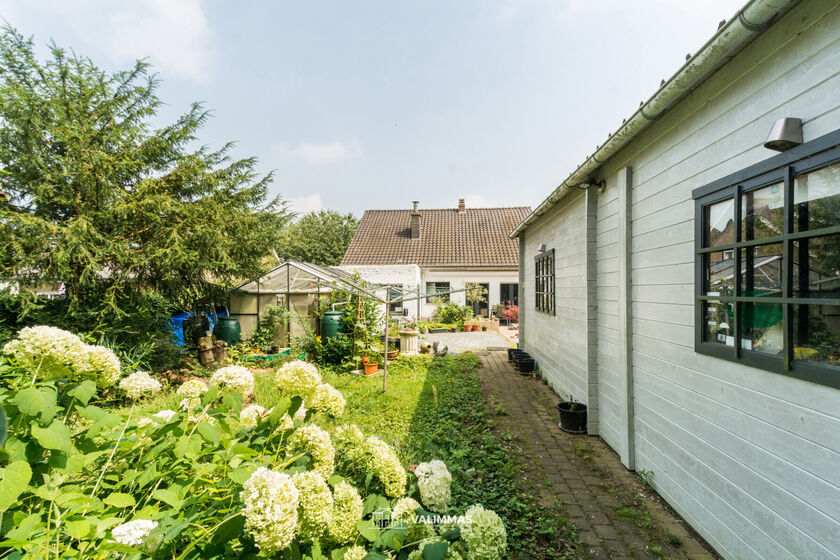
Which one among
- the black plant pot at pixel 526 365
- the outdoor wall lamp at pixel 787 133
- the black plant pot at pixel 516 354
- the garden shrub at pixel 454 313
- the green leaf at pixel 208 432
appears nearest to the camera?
the green leaf at pixel 208 432

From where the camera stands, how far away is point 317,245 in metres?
37.8

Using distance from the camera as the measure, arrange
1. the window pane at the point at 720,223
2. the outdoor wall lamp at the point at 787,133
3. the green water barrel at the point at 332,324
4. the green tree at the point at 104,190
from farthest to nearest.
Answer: the green water barrel at the point at 332,324 < the green tree at the point at 104,190 < the window pane at the point at 720,223 < the outdoor wall lamp at the point at 787,133

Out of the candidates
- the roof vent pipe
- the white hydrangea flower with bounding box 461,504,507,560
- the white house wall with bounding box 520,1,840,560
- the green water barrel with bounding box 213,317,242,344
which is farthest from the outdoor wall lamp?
the roof vent pipe

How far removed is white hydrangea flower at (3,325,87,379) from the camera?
3.83 ft

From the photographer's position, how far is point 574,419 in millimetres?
4895

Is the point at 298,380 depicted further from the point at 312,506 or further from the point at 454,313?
the point at 454,313

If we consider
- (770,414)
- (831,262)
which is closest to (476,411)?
(770,414)

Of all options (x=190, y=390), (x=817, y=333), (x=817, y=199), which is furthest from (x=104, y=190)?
(x=817, y=333)

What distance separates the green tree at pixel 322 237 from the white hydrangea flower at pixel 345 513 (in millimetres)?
A: 35534

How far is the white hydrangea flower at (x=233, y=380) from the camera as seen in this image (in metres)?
1.51

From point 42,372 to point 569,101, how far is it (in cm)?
666

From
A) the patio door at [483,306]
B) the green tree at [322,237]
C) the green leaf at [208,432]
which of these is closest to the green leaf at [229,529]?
the green leaf at [208,432]

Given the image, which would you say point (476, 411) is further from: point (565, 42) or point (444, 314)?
point (444, 314)

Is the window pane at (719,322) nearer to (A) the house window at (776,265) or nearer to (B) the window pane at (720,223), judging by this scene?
(A) the house window at (776,265)
